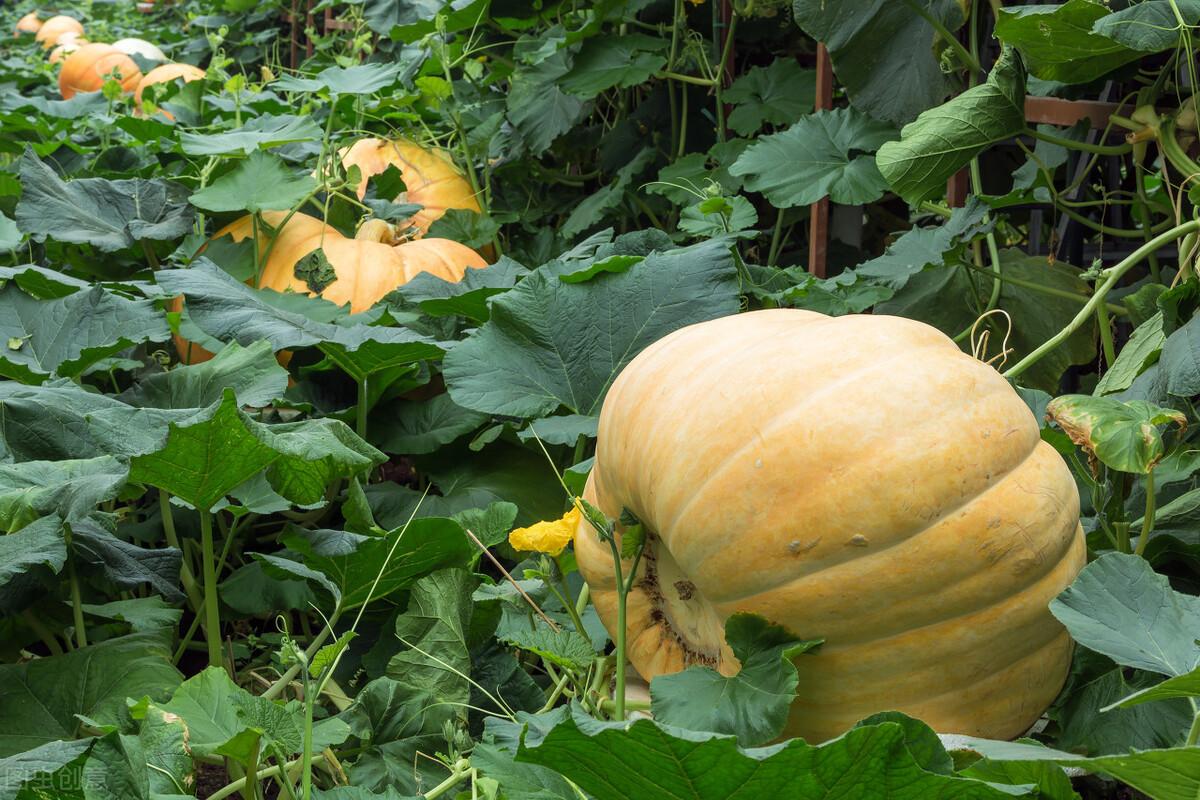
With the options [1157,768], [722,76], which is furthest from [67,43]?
[1157,768]

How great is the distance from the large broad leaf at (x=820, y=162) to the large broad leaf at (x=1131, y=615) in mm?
1266

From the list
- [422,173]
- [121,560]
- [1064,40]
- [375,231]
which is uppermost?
[1064,40]

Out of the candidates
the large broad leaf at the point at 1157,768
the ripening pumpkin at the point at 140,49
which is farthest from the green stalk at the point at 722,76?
the ripening pumpkin at the point at 140,49

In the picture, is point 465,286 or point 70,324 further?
point 465,286

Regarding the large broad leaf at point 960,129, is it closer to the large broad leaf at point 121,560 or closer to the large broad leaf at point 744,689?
the large broad leaf at point 744,689

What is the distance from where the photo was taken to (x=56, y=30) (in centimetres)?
877

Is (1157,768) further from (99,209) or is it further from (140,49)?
(140,49)

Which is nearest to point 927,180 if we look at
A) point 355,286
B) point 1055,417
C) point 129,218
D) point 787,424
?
point 1055,417

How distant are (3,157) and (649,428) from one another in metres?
3.37

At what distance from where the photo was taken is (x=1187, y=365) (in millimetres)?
1345

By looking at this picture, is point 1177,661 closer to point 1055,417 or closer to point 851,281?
point 1055,417

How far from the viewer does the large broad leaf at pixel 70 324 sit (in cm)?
177

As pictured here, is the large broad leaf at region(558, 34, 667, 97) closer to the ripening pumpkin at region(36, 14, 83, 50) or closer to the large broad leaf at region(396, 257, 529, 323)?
the large broad leaf at region(396, 257, 529, 323)

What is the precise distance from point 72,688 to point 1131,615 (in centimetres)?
103
